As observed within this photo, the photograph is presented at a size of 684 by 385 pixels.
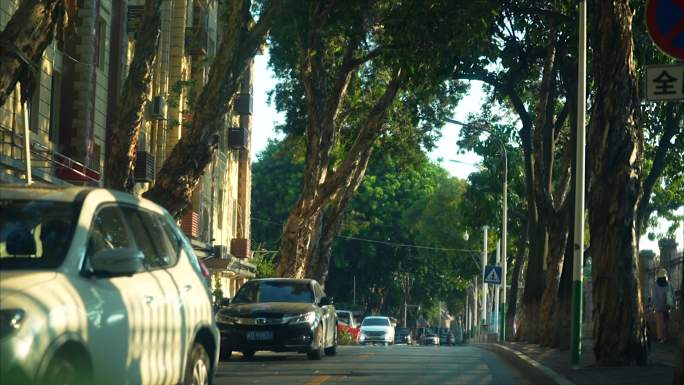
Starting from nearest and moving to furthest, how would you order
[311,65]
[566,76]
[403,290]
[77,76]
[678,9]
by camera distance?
[678,9], [566,76], [77,76], [311,65], [403,290]

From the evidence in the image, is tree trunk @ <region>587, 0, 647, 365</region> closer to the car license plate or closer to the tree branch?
the car license plate

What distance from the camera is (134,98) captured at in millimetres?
21250

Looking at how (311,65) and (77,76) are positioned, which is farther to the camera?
(311,65)

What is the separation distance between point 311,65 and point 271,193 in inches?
1693

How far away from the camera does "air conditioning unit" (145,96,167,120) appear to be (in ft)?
126

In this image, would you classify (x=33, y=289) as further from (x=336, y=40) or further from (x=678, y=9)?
(x=336, y=40)

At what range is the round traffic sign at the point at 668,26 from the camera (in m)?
9.70

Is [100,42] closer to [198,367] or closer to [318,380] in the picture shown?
[318,380]

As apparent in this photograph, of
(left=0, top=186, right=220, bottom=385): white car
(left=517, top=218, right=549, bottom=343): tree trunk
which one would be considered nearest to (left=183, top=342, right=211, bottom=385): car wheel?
(left=0, top=186, right=220, bottom=385): white car

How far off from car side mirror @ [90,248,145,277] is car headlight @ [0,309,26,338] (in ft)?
3.20

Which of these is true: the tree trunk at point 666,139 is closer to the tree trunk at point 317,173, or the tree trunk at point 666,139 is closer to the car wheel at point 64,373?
the tree trunk at point 317,173

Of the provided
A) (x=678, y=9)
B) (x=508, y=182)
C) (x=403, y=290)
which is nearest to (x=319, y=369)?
(x=678, y=9)

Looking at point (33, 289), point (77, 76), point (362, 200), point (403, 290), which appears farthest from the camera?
point (403, 290)

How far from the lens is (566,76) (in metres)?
30.4
